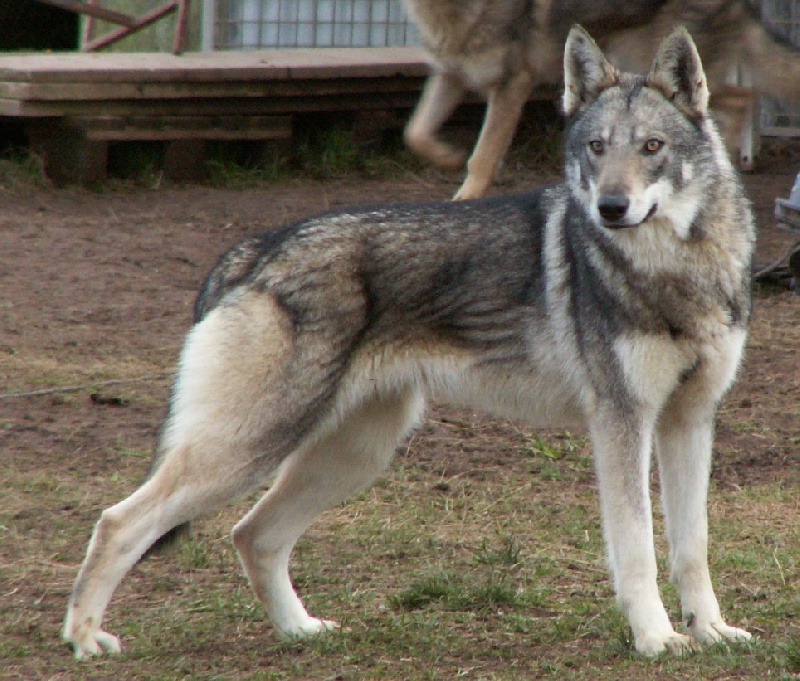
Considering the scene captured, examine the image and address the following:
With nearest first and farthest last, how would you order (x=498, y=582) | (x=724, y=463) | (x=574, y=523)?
(x=498, y=582) < (x=574, y=523) < (x=724, y=463)

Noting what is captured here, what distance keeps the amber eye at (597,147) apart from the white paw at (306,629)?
172cm

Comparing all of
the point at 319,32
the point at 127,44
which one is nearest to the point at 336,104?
the point at 319,32

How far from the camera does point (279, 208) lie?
29.9 ft

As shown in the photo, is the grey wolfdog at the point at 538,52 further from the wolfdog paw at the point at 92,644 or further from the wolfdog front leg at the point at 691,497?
the wolfdog paw at the point at 92,644

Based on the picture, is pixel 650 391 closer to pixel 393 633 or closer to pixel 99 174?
pixel 393 633

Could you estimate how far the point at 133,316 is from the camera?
719cm

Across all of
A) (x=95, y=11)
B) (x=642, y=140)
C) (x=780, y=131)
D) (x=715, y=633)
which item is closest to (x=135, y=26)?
(x=95, y=11)

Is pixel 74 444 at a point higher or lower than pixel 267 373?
lower

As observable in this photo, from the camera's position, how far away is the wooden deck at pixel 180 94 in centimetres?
912

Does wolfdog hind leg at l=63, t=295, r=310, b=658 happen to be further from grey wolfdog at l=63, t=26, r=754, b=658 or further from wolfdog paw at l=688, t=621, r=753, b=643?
wolfdog paw at l=688, t=621, r=753, b=643

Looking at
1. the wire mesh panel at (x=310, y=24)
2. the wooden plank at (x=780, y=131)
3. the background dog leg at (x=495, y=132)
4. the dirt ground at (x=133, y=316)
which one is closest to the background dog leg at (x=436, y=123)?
the background dog leg at (x=495, y=132)

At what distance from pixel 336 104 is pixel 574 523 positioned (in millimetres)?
6025

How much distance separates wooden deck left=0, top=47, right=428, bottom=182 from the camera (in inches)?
359

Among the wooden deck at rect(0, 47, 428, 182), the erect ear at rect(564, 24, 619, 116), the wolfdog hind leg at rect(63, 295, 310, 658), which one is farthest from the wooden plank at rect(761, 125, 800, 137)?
the wolfdog hind leg at rect(63, 295, 310, 658)
